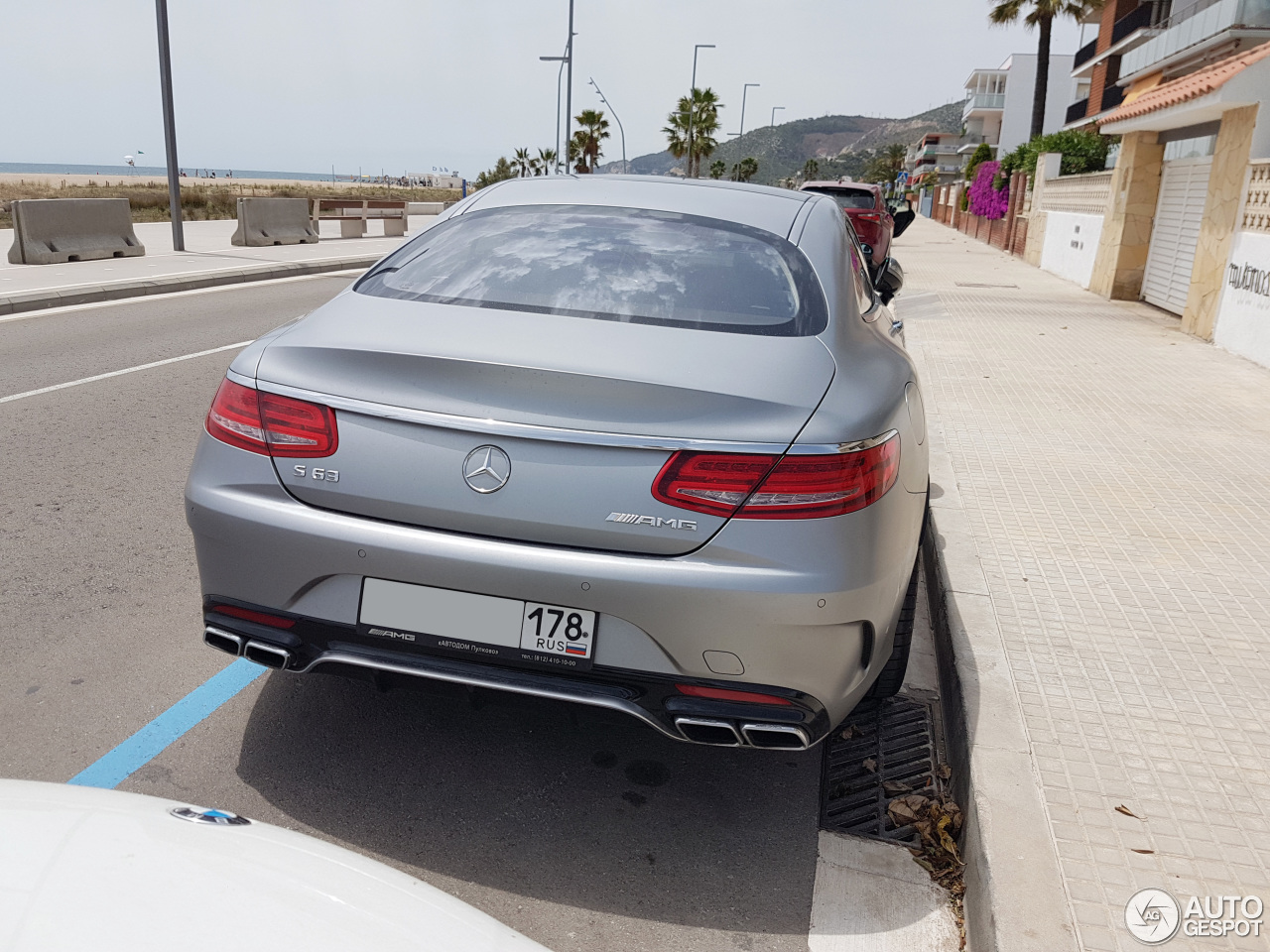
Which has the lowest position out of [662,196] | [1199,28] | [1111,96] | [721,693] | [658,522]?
[721,693]

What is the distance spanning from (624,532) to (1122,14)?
5399cm

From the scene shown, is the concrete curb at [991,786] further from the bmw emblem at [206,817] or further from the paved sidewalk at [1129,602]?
the bmw emblem at [206,817]

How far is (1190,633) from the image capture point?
4.05 m

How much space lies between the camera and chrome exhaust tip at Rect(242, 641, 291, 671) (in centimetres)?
270

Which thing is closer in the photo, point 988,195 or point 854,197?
point 854,197

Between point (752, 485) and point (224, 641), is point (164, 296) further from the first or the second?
point (752, 485)

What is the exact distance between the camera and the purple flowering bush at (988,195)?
33406 mm

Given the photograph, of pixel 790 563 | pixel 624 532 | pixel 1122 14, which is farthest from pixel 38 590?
pixel 1122 14

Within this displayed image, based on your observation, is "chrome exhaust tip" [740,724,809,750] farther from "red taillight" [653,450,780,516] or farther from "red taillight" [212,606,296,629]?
"red taillight" [212,606,296,629]

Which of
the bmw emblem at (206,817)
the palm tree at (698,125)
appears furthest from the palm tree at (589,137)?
the bmw emblem at (206,817)

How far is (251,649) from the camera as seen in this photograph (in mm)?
2740

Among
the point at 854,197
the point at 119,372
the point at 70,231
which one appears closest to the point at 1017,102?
the point at 854,197

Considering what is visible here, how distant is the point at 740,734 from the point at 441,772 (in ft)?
3.21

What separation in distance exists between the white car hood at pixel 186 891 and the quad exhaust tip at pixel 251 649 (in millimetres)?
1096
